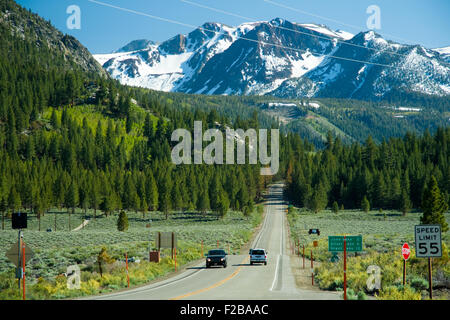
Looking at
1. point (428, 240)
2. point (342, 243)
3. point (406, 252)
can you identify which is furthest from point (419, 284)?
point (428, 240)

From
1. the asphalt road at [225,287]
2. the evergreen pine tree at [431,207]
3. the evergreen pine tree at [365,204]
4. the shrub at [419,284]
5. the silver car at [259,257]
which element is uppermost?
the evergreen pine tree at [431,207]

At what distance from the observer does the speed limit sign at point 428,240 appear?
15.9 metres

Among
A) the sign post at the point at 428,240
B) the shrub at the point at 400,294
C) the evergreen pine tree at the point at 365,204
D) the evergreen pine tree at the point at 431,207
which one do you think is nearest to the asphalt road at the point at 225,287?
the shrub at the point at 400,294

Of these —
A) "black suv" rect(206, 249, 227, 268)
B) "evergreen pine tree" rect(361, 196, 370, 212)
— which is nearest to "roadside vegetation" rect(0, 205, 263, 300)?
"black suv" rect(206, 249, 227, 268)

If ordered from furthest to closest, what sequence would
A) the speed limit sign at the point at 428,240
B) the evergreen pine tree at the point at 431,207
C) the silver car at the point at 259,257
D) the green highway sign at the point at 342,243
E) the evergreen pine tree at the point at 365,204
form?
1. the evergreen pine tree at the point at 365,204
2. the evergreen pine tree at the point at 431,207
3. the silver car at the point at 259,257
4. the green highway sign at the point at 342,243
5. the speed limit sign at the point at 428,240

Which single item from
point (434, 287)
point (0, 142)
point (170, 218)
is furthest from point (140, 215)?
point (434, 287)

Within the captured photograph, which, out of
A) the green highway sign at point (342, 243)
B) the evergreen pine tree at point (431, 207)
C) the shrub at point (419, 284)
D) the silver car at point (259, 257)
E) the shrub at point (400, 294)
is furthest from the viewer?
the evergreen pine tree at point (431, 207)

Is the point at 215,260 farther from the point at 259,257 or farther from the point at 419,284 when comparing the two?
the point at 419,284

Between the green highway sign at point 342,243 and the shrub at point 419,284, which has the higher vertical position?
the green highway sign at point 342,243

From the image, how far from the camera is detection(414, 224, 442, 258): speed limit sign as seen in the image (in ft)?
52.0

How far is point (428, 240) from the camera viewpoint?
15969mm

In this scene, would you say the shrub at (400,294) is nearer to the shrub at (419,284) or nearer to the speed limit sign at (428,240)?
the shrub at (419,284)

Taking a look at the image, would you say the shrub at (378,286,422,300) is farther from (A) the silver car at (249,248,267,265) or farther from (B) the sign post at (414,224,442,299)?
(A) the silver car at (249,248,267,265)
